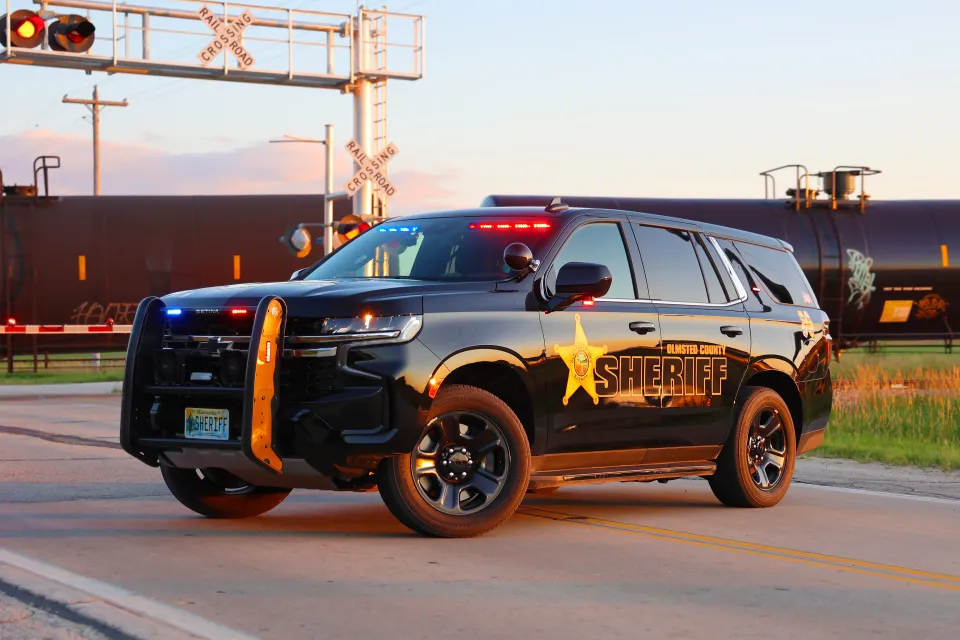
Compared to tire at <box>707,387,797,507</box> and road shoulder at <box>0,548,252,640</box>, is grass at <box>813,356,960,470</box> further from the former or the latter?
road shoulder at <box>0,548,252,640</box>

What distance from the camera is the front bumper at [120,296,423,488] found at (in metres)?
7.67

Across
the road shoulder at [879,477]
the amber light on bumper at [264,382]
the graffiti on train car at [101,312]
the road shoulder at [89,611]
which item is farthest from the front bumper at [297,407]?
the graffiti on train car at [101,312]

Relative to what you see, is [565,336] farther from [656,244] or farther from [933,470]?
[933,470]

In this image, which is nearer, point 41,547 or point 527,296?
point 41,547

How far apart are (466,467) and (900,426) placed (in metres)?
9.41

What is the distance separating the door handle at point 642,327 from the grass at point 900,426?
193 inches

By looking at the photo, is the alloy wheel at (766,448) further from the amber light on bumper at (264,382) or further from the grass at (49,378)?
the grass at (49,378)

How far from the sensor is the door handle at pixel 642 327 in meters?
9.18

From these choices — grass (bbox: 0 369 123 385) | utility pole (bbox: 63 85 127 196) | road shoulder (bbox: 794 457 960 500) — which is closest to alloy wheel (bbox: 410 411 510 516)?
road shoulder (bbox: 794 457 960 500)

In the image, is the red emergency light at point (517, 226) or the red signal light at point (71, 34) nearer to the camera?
the red emergency light at point (517, 226)

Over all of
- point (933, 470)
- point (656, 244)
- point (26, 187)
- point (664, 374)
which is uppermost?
point (26, 187)

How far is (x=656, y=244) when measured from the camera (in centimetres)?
975

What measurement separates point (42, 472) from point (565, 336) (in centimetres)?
549

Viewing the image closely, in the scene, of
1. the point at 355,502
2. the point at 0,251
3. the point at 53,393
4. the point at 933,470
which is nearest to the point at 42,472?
the point at 355,502
